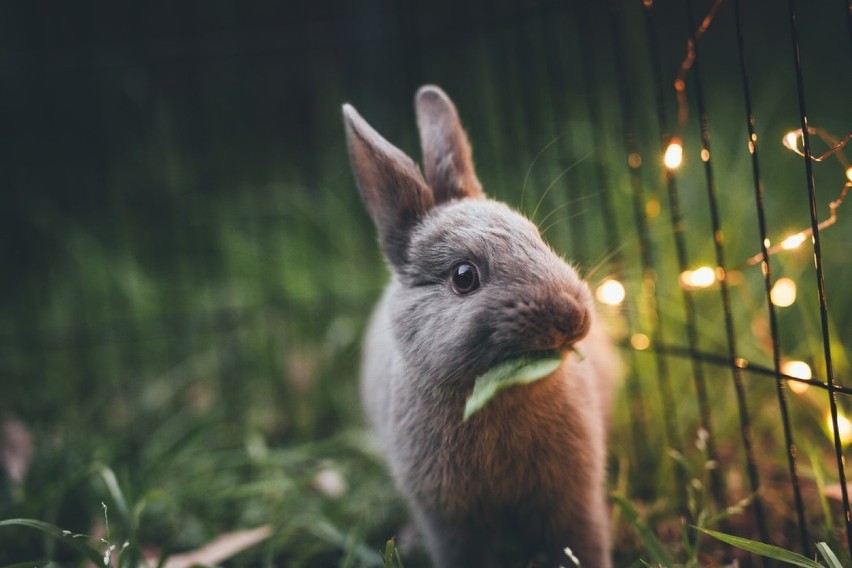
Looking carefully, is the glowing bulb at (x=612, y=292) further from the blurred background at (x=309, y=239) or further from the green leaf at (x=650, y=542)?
the green leaf at (x=650, y=542)

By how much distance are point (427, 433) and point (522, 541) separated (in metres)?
0.53

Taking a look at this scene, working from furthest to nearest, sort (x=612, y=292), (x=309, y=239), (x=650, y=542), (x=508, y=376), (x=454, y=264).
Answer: (x=309, y=239)
(x=612, y=292)
(x=650, y=542)
(x=454, y=264)
(x=508, y=376)

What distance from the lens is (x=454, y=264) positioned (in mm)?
1719

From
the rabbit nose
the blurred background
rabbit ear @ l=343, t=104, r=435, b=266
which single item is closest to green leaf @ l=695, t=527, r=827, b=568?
the blurred background

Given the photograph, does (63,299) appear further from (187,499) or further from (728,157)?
(728,157)

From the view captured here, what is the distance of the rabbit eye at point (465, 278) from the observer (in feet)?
5.49

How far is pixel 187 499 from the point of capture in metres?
2.61

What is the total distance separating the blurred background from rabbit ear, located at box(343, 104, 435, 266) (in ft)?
1.23

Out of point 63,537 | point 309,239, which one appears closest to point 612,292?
point 63,537

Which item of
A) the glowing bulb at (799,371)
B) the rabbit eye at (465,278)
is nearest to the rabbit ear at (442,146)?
the rabbit eye at (465,278)

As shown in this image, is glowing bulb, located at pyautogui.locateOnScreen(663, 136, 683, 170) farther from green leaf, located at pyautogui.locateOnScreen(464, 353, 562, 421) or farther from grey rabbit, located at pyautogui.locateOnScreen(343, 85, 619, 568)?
green leaf, located at pyautogui.locateOnScreen(464, 353, 562, 421)

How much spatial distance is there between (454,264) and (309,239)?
2953mm

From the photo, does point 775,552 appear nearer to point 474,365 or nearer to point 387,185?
point 474,365

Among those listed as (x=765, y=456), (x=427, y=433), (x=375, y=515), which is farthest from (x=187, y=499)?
(x=765, y=456)
